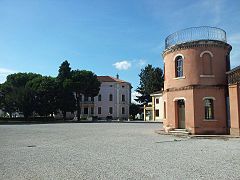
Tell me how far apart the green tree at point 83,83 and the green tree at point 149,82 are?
22.1 metres

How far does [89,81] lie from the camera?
210 ft

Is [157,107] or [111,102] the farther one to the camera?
[111,102]

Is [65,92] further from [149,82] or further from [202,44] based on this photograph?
[202,44]

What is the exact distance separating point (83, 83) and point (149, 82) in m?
26.4

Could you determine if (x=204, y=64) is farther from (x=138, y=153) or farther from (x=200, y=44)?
(x=138, y=153)

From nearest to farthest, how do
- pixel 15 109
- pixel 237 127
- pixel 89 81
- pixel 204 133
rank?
pixel 237 127 < pixel 204 133 < pixel 15 109 < pixel 89 81

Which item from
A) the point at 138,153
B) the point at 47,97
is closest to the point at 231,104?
the point at 138,153

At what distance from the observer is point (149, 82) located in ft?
275

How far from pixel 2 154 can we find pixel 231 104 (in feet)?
53.1

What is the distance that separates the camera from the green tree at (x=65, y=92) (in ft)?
197

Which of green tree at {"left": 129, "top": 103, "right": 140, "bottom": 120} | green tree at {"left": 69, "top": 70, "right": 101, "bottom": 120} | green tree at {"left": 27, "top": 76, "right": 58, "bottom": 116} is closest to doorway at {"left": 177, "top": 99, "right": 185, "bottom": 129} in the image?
green tree at {"left": 27, "top": 76, "right": 58, "bottom": 116}

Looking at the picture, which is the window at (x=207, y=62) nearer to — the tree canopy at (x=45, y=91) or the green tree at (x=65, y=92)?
the tree canopy at (x=45, y=91)

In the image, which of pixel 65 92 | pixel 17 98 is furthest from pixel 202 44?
pixel 65 92

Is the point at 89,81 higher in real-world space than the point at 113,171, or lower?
higher
